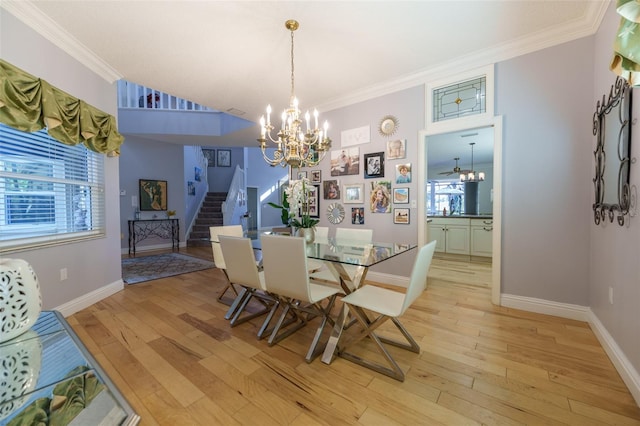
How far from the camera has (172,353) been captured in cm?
192

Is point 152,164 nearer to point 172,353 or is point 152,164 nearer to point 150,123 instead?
point 150,123

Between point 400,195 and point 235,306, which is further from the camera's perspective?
point 400,195

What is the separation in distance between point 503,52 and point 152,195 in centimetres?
714

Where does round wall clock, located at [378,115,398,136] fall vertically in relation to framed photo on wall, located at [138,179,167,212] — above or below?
above

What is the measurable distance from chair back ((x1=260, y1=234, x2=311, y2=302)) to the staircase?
214 inches

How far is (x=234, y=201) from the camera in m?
7.36

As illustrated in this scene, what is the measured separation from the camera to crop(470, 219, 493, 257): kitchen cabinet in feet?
15.4

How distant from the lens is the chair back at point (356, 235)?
277cm

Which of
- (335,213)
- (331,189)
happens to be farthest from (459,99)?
(335,213)

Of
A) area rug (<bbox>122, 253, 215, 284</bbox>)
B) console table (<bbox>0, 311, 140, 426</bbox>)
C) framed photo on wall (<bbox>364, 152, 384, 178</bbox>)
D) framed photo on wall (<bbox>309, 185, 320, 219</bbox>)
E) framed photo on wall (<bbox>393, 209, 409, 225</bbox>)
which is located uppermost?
framed photo on wall (<bbox>364, 152, 384, 178</bbox>)

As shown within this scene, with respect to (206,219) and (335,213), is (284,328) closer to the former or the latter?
(335,213)

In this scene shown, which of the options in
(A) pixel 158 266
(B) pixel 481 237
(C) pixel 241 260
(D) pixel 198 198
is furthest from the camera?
(D) pixel 198 198

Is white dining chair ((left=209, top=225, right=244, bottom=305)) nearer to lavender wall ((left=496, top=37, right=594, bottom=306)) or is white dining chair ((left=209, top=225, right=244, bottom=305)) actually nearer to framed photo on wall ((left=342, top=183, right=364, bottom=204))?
framed photo on wall ((left=342, top=183, right=364, bottom=204))

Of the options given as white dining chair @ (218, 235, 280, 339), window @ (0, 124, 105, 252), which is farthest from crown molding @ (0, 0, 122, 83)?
white dining chair @ (218, 235, 280, 339)
